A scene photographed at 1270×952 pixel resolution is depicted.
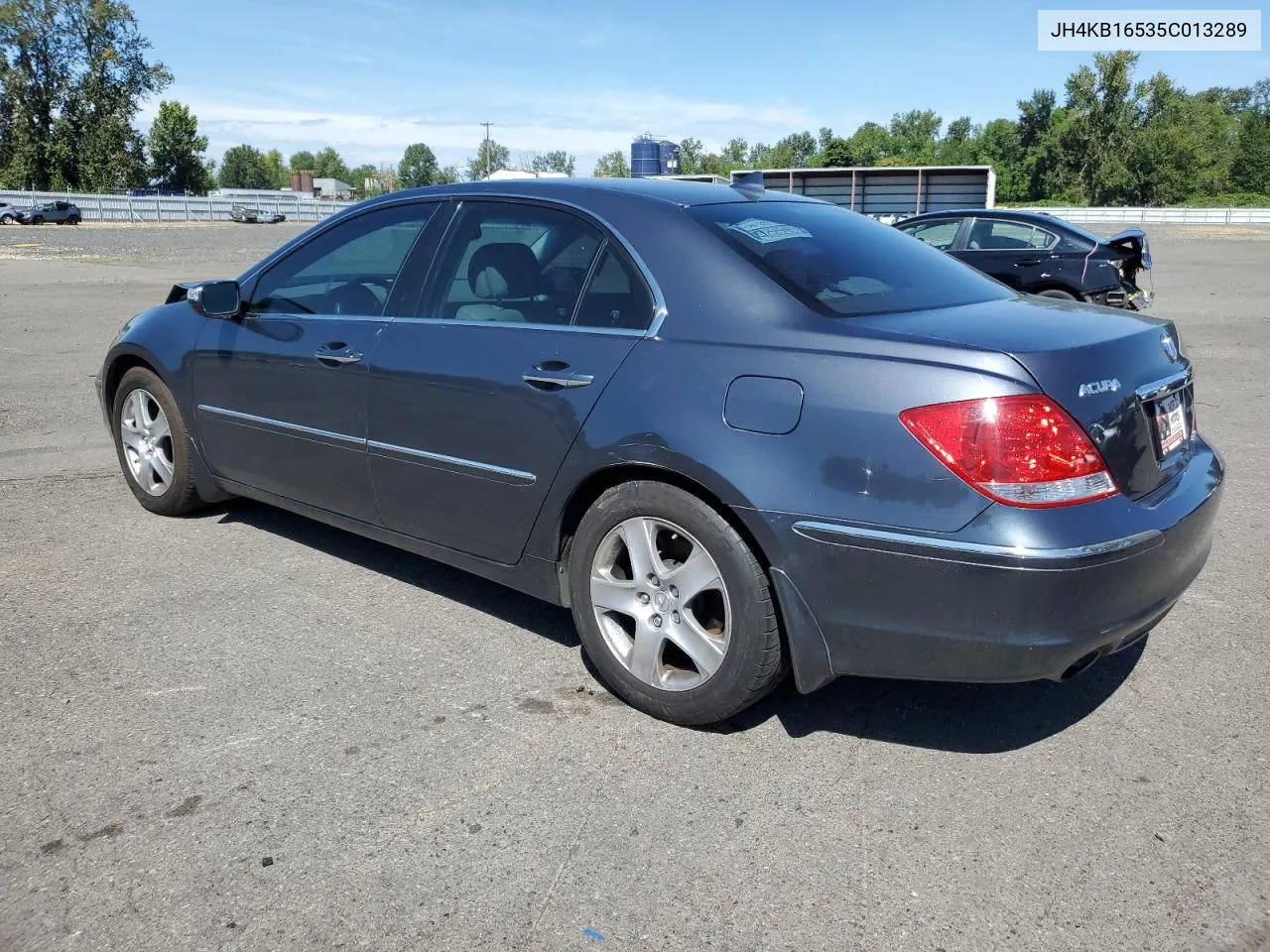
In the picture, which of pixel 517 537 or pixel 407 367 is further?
pixel 407 367

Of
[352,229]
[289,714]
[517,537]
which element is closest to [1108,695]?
[517,537]

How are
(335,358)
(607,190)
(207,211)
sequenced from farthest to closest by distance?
(207,211) → (335,358) → (607,190)

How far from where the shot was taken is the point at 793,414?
2924mm

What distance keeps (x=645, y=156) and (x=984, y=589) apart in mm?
24522

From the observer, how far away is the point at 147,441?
17.5 ft

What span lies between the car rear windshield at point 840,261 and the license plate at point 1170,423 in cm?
69

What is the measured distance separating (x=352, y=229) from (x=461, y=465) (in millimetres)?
1345

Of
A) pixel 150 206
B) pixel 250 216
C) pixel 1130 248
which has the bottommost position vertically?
pixel 1130 248

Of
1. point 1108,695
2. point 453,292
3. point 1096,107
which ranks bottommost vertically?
point 1108,695

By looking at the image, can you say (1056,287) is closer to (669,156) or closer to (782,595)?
(782,595)

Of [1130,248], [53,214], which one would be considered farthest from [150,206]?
[1130,248]

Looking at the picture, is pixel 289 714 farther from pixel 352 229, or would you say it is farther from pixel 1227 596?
pixel 1227 596

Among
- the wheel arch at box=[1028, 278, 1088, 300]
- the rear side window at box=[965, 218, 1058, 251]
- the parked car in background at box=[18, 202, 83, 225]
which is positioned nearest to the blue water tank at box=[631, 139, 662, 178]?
the rear side window at box=[965, 218, 1058, 251]

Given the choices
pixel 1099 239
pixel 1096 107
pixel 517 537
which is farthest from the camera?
pixel 1096 107
